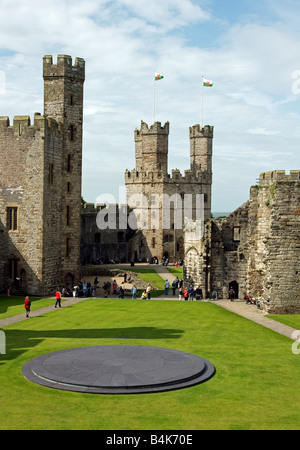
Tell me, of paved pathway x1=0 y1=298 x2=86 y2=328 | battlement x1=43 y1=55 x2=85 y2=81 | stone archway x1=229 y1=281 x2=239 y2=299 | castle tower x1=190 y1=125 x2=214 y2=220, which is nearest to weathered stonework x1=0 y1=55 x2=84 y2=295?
paved pathway x1=0 y1=298 x2=86 y2=328

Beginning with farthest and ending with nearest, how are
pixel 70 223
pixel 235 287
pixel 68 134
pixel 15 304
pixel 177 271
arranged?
pixel 177 271, pixel 70 223, pixel 68 134, pixel 235 287, pixel 15 304

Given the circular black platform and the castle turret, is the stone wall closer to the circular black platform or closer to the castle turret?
the castle turret

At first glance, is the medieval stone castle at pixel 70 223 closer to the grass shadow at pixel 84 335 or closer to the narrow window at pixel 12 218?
the narrow window at pixel 12 218

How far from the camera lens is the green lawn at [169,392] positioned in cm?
1080

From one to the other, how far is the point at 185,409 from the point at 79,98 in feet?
99.4

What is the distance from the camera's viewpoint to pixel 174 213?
204ft

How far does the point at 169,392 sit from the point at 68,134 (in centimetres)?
2776

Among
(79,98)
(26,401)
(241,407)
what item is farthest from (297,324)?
(79,98)

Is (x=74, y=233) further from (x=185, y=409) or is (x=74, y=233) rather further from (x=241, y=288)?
(x=185, y=409)

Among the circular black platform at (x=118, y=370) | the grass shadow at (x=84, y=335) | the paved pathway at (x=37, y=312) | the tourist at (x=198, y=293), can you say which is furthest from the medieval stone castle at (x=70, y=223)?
the circular black platform at (x=118, y=370)

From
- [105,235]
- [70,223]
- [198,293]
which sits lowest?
[198,293]

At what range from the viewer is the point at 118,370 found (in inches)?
547

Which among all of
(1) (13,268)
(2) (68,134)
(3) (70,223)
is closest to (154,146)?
(2) (68,134)

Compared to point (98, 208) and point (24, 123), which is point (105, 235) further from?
point (24, 123)
